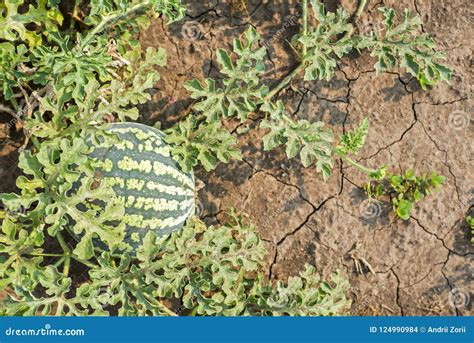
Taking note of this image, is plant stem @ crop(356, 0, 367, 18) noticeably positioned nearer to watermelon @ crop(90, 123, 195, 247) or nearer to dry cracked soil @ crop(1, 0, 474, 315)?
dry cracked soil @ crop(1, 0, 474, 315)

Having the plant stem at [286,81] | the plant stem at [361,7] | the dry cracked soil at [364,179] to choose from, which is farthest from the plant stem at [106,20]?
the plant stem at [361,7]

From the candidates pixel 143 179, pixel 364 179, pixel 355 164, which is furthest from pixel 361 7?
pixel 143 179

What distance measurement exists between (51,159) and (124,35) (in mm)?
1285

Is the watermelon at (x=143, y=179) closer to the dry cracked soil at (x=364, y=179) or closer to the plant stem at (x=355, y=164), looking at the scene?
the dry cracked soil at (x=364, y=179)

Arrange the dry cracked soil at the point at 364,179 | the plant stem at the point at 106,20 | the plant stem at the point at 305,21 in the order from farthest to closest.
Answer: the dry cracked soil at the point at 364,179 → the plant stem at the point at 305,21 → the plant stem at the point at 106,20

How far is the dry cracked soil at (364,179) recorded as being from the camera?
14.7ft

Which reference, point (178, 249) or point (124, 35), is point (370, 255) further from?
point (124, 35)

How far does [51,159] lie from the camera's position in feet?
10.6

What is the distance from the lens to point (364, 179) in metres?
4.53

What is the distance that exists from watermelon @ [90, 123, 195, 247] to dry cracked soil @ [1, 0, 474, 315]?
719 mm

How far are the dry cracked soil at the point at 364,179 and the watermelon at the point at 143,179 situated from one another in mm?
719

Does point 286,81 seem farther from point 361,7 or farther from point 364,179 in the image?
point 364,179

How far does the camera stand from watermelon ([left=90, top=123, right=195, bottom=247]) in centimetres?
357

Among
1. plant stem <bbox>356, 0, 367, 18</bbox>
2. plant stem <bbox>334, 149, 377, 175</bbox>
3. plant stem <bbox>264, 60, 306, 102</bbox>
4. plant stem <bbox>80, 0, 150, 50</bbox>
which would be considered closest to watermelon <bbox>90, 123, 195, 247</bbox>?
plant stem <bbox>80, 0, 150, 50</bbox>
